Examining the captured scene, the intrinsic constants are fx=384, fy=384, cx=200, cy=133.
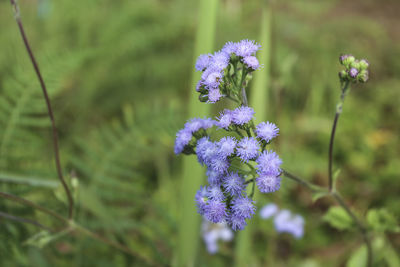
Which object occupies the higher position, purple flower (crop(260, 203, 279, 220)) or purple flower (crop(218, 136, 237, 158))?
purple flower (crop(218, 136, 237, 158))

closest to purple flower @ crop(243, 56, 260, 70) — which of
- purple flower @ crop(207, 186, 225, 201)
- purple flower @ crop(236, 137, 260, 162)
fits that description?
purple flower @ crop(236, 137, 260, 162)

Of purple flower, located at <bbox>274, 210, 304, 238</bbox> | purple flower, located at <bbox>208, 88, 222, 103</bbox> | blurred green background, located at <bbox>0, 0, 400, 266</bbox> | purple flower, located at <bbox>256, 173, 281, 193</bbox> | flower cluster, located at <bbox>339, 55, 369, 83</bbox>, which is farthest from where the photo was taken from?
purple flower, located at <bbox>274, 210, 304, 238</bbox>

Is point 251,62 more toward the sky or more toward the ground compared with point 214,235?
more toward the sky

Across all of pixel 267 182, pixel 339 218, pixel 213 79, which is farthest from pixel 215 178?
pixel 339 218

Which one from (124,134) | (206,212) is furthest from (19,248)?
(206,212)

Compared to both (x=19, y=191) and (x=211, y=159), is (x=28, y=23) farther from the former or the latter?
(x=211, y=159)

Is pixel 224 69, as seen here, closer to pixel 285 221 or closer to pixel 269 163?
pixel 269 163

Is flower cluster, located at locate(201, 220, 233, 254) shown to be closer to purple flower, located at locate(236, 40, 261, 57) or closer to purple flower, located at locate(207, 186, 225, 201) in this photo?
purple flower, located at locate(207, 186, 225, 201)
